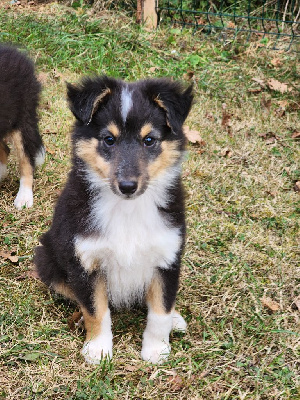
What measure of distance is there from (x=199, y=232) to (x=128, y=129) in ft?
6.00

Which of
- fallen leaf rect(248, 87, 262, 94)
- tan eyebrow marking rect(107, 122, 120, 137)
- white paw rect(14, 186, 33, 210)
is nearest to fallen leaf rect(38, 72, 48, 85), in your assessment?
white paw rect(14, 186, 33, 210)

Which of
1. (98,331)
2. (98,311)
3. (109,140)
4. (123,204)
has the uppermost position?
(109,140)

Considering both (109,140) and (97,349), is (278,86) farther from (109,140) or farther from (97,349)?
(97,349)

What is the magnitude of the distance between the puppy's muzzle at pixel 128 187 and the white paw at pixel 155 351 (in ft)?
3.39

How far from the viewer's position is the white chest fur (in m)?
2.88

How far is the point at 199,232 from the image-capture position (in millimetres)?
4379

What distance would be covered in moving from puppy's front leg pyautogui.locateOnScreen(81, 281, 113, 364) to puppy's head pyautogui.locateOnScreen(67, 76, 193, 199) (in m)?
0.71

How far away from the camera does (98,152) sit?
2.81 m

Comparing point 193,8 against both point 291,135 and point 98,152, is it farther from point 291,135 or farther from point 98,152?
point 98,152

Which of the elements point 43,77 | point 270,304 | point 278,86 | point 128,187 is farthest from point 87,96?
point 278,86

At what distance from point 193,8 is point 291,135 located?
3332mm

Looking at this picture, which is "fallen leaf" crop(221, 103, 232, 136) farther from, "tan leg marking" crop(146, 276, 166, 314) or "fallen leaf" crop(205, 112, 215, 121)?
"tan leg marking" crop(146, 276, 166, 314)

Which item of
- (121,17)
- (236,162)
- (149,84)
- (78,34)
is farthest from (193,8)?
(149,84)

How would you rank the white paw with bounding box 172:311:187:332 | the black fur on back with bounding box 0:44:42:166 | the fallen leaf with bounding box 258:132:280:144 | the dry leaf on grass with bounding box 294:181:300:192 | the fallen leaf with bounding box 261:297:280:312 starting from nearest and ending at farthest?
the white paw with bounding box 172:311:187:332
the fallen leaf with bounding box 261:297:280:312
the black fur on back with bounding box 0:44:42:166
the dry leaf on grass with bounding box 294:181:300:192
the fallen leaf with bounding box 258:132:280:144
